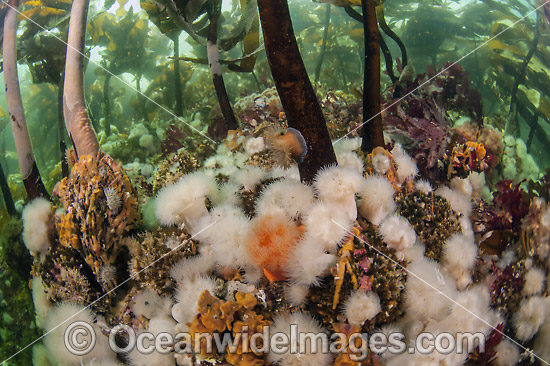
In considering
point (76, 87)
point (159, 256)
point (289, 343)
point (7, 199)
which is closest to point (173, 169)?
point (159, 256)

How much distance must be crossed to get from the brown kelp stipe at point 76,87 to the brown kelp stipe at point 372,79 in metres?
3.25

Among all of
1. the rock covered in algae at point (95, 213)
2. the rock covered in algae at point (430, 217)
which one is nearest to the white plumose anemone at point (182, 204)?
the rock covered in algae at point (95, 213)

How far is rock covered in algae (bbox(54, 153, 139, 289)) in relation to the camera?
2.79 m

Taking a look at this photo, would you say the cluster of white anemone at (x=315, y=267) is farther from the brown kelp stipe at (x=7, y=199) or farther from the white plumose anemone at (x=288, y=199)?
the brown kelp stipe at (x=7, y=199)

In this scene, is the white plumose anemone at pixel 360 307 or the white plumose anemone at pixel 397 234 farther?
the white plumose anemone at pixel 397 234

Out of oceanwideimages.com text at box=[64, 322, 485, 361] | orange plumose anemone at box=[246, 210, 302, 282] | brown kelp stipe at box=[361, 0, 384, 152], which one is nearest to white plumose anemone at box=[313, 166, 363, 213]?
orange plumose anemone at box=[246, 210, 302, 282]

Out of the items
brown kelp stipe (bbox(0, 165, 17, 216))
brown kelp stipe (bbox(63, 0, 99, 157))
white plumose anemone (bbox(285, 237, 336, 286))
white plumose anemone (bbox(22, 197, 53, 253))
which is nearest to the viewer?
white plumose anemone (bbox(285, 237, 336, 286))

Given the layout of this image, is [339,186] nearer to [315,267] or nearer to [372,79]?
[315,267]

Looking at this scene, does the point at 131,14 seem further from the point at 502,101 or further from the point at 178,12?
the point at 502,101

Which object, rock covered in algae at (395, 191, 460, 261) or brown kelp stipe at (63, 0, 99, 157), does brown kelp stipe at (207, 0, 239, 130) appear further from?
rock covered in algae at (395, 191, 460, 261)

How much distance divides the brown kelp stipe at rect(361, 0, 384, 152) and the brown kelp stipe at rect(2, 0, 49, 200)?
13.8 ft

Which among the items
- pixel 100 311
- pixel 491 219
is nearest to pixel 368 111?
pixel 491 219

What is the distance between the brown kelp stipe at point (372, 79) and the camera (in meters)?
3.30

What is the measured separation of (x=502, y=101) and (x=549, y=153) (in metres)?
1.78
